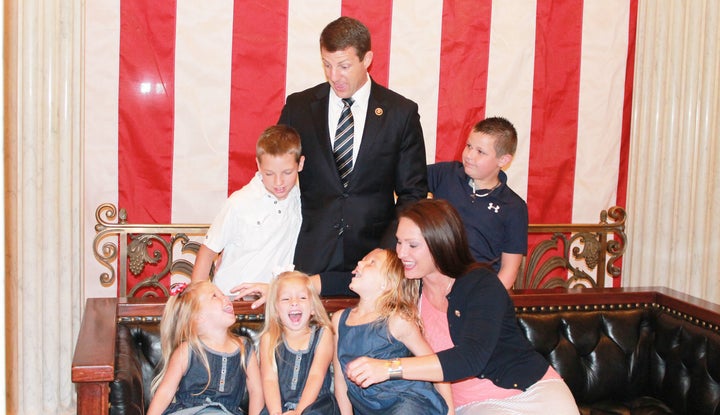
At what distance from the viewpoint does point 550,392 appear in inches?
118

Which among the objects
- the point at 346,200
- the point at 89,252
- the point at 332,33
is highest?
the point at 332,33

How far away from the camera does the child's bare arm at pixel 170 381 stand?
2.92 metres

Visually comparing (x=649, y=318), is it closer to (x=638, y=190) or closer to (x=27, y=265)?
(x=638, y=190)

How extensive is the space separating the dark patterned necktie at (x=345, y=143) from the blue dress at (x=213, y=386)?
3.26 feet

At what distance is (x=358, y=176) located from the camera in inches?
143

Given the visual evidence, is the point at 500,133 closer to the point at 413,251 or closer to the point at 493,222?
the point at 493,222

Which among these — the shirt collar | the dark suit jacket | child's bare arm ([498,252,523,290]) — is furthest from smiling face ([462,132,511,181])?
the shirt collar

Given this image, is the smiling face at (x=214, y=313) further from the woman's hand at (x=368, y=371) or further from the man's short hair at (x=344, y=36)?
the man's short hair at (x=344, y=36)

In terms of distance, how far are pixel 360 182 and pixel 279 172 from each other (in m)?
0.39

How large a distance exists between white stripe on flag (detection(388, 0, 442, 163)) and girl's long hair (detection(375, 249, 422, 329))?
195 centimetres

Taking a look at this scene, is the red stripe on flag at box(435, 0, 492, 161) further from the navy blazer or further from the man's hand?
the navy blazer

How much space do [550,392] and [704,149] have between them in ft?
9.02

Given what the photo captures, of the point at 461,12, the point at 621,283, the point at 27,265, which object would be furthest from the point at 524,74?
the point at 27,265

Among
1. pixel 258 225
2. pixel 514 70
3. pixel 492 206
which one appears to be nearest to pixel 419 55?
pixel 514 70
